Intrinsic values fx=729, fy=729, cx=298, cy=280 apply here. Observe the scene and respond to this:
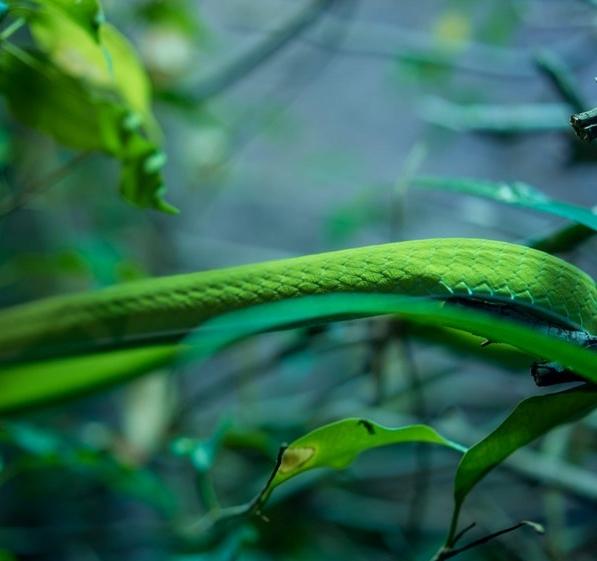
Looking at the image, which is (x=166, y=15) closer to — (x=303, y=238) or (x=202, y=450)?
(x=202, y=450)

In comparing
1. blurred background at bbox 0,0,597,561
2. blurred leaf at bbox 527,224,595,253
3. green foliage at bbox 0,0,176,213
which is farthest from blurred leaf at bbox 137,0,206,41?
blurred leaf at bbox 527,224,595,253

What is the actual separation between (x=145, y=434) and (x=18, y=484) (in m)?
0.50

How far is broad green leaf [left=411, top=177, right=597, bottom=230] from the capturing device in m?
0.75

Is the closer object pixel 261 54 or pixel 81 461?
pixel 81 461

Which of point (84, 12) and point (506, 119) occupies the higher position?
point (84, 12)

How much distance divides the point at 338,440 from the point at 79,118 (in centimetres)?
63

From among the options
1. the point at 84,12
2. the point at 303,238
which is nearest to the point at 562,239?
the point at 84,12

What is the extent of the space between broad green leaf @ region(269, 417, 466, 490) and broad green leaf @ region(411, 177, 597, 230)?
264mm

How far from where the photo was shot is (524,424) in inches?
26.1

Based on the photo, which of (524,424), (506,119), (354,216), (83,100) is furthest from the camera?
(354,216)

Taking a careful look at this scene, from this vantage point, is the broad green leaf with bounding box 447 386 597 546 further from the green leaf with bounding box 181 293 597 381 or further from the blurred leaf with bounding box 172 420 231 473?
the blurred leaf with bounding box 172 420 231 473

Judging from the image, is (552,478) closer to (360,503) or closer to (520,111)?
(360,503)

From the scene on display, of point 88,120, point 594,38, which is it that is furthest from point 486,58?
point 88,120

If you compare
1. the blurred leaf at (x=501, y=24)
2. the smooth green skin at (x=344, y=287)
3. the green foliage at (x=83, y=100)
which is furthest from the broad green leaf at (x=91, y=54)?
the blurred leaf at (x=501, y=24)
